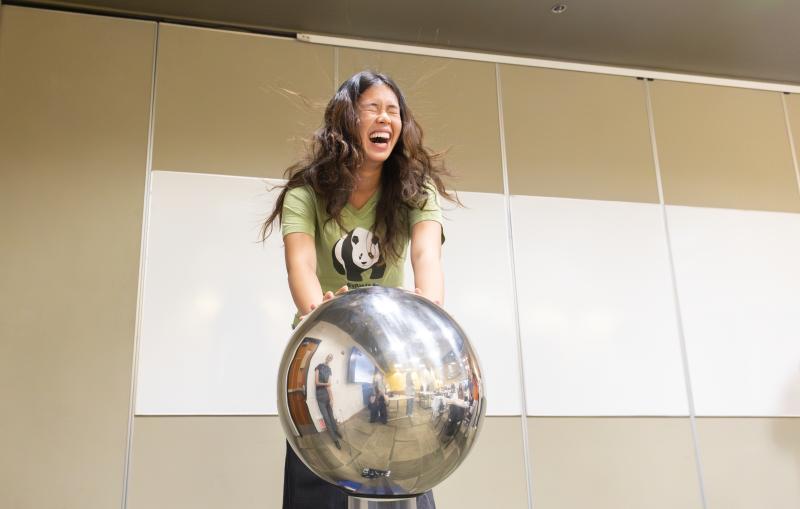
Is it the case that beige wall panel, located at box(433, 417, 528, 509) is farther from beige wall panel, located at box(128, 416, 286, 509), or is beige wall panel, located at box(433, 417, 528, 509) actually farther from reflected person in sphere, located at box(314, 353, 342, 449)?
reflected person in sphere, located at box(314, 353, 342, 449)

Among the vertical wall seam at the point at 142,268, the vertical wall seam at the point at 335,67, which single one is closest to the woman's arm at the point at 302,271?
the vertical wall seam at the point at 142,268

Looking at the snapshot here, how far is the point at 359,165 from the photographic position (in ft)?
3.65

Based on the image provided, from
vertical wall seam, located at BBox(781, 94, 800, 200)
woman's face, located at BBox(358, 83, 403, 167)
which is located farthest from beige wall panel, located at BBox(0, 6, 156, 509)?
vertical wall seam, located at BBox(781, 94, 800, 200)

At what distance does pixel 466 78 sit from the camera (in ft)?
10.9

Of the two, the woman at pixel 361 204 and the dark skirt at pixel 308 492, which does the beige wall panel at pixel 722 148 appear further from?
the dark skirt at pixel 308 492

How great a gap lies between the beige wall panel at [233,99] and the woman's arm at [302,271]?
181 centimetres

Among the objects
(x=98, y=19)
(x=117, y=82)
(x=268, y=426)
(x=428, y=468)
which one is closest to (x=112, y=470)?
Answer: (x=268, y=426)

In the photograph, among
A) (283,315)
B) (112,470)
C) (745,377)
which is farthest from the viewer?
(745,377)

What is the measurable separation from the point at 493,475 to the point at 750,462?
1.22 meters

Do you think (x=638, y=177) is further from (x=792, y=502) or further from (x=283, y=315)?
(x=283, y=315)

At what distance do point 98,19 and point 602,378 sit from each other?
8.65ft

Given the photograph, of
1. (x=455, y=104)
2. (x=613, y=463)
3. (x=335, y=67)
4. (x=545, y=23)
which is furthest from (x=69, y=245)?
(x=613, y=463)

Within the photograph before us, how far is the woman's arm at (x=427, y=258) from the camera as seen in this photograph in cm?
115

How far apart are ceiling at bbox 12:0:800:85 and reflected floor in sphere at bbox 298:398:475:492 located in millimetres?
2785
